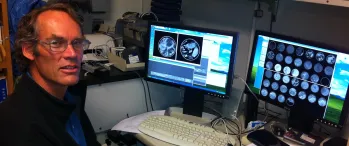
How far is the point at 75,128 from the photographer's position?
1.39 m

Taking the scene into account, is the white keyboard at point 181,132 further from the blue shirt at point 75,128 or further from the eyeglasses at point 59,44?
the eyeglasses at point 59,44

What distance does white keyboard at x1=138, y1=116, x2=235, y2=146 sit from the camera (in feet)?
4.88

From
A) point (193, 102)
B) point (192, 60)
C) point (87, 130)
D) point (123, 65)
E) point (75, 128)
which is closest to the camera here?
point (75, 128)

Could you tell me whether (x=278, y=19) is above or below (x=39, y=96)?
above

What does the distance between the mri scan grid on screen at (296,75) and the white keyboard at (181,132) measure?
309mm

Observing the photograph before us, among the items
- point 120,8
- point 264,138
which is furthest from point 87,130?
point 120,8

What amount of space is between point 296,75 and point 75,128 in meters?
0.97

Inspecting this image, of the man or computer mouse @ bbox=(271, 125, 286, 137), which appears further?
computer mouse @ bbox=(271, 125, 286, 137)

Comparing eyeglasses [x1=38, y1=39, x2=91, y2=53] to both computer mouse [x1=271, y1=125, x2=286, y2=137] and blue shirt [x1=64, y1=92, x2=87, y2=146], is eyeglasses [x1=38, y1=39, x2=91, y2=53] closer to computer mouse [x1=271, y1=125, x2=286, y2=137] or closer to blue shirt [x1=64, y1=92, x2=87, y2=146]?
blue shirt [x1=64, y1=92, x2=87, y2=146]

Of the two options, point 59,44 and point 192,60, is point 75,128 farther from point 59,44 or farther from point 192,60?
point 192,60

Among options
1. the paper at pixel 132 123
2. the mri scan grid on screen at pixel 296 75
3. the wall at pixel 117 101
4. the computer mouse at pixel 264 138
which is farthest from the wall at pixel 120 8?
the computer mouse at pixel 264 138

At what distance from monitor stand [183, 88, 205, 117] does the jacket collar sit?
712 mm

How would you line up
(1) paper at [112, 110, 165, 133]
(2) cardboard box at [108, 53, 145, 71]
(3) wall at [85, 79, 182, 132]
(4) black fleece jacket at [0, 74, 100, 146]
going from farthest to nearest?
(2) cardboard box at [108, 53, 145, 71], (3) wall at [85, 79, 182, 132], (1) paper at [112, 110, 165, 133], (4) black fleece jacket at [0, 74, 100, 146]

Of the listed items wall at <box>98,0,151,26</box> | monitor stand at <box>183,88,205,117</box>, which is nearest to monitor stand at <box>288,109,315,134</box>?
monitor stand at <box>183,88,205,117</box>
